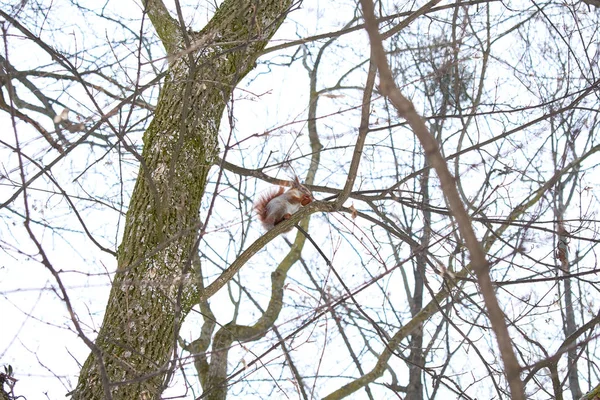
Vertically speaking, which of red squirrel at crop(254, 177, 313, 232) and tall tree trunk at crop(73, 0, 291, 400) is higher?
red squirrel at crop(254, 177, 313, 232)

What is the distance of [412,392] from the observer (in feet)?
16.2

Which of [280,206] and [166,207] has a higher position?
[280,206]

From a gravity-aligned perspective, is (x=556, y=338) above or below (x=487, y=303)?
above

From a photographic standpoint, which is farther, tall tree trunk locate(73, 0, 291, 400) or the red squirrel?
the red squirrel

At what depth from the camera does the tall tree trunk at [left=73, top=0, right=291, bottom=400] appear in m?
2.17

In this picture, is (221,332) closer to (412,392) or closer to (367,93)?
(412,392)

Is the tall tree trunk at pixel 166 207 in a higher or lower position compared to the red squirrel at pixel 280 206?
lower

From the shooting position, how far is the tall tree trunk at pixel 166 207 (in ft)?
7.11

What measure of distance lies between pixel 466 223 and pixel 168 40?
241 centimetres

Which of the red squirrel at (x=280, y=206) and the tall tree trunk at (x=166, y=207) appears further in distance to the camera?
the red squirrel at (x=280, y=206)

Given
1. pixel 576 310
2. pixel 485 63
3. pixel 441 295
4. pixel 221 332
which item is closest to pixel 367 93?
pixel 441 295

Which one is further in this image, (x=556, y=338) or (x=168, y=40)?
(x=556, y=338)

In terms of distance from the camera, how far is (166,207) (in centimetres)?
243

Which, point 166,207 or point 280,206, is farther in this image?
point 280,206
